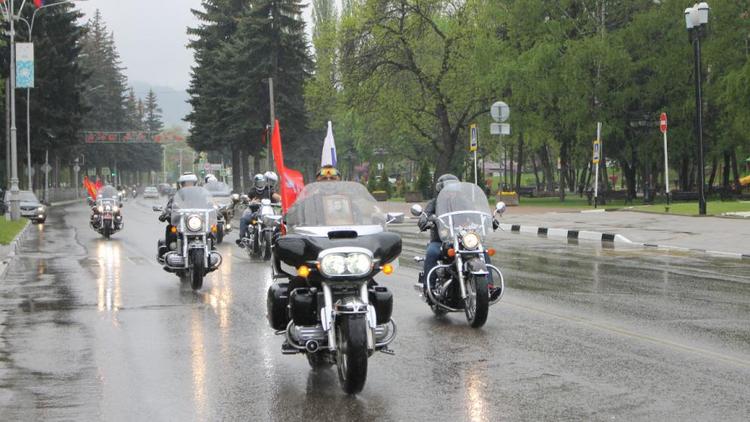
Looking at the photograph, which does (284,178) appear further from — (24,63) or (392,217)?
(24,63)

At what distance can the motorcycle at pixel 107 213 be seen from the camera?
2809cm

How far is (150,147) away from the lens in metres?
168

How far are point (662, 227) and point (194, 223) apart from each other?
16625 mm

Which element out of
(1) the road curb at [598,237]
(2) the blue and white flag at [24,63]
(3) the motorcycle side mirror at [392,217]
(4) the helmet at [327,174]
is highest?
(2) the blue and white flag at [24,63]

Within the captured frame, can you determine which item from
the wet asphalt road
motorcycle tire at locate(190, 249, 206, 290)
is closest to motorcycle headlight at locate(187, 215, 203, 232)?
motorcycle tire at locate(190, 249, 206, 290)

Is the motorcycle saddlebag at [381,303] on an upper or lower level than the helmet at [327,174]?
lower

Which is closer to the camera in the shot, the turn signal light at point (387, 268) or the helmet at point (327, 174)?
the turn signal light at point (387, 268)

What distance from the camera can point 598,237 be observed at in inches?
1022

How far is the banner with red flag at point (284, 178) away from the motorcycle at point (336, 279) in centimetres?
199

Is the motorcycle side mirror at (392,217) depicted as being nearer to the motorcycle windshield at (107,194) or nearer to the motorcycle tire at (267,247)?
the motorcycle tire at (267,247)

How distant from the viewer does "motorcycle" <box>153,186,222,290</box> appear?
1490 centimetres

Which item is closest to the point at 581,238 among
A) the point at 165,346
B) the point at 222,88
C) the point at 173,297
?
the point at 173,297

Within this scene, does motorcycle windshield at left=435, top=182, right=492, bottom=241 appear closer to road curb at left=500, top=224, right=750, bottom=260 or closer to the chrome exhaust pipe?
the chrome exhaust pipe

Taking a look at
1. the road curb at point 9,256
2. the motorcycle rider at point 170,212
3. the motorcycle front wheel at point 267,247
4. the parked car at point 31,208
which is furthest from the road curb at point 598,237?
the parked car at point 31,208
